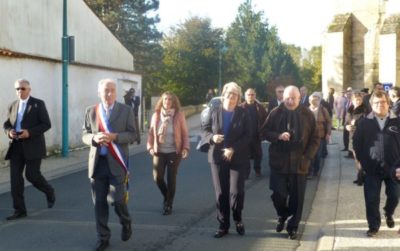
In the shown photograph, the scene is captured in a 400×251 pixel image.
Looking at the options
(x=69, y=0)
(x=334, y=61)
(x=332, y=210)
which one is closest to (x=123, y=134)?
(x=332, y=210)

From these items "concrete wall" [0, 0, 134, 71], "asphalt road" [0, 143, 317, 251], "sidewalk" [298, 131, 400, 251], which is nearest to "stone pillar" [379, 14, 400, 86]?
"concrete wall" [0, 0, 134, 71]

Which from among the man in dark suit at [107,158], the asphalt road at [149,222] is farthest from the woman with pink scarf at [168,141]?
the man in dark suit at [107,158]

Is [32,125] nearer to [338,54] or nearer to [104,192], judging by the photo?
[104,192]

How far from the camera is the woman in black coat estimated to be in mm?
6793

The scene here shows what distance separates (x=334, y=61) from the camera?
3256 cm

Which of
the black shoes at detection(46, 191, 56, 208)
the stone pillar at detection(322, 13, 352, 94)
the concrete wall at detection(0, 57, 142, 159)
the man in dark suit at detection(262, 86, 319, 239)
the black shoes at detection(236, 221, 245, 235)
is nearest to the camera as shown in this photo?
the man in dark suit at detection(262, 86, 319, 239)

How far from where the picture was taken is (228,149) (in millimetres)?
6719

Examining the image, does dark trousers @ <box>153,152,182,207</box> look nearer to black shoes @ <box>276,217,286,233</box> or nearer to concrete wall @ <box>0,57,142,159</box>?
black shoes @ <box>276,217,286,233</box>

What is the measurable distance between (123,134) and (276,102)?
22.3 feet

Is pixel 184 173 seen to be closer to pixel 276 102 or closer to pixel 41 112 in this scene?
pixel 276 102

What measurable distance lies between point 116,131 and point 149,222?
188 centimetres

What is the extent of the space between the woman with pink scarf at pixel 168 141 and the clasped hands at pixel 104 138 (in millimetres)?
2096

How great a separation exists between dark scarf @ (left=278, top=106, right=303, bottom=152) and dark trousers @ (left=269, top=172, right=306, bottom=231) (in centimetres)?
35

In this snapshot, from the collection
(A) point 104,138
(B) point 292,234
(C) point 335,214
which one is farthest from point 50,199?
(C) point 335,214
